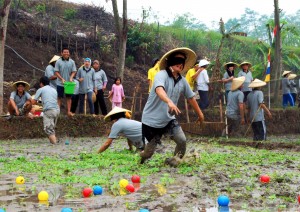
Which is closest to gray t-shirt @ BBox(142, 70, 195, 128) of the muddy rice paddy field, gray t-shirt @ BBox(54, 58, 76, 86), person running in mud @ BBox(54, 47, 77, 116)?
the muddy rice paddy field

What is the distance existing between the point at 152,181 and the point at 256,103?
24.6 ft

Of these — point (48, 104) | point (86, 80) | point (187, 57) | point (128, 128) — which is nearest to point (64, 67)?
point (86, 80)

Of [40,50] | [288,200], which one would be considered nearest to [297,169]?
[288,200]

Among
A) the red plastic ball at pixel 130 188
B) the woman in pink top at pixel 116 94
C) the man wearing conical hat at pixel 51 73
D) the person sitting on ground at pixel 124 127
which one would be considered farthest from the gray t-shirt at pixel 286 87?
the red plastic ball at pixel 130 188

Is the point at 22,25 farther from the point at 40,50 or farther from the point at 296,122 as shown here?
the point at 296,122

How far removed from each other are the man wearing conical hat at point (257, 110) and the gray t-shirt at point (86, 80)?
14.8 feet

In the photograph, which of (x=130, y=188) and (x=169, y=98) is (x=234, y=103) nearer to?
(x=169, y=98)

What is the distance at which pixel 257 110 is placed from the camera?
14.4 meters

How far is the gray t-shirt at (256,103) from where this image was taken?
47.5 feet

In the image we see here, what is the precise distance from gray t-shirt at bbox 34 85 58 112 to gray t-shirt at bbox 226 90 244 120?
4.28 metres

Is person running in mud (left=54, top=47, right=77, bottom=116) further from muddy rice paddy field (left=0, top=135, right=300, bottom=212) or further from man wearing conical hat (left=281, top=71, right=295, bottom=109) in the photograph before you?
man wearing conical hat (left=281, top=71, right=295, bottom=109)

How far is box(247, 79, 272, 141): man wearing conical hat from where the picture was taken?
47.4ft

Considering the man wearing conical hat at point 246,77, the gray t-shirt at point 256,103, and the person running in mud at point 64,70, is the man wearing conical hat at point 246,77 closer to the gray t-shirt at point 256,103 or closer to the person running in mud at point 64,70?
the gray t-shirt at point 256,103

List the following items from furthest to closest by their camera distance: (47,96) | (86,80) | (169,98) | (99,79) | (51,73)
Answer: (99,79), (86,80), (51,73), (47,96), (169,98)
